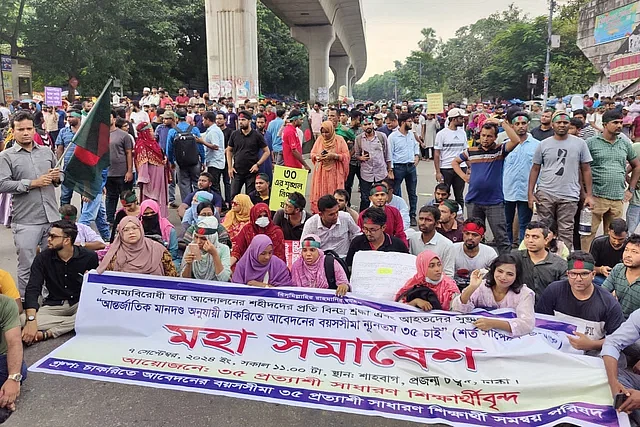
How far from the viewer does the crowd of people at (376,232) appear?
391 centimetres

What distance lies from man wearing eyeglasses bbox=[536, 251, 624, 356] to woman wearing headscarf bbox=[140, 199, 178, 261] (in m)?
4.06

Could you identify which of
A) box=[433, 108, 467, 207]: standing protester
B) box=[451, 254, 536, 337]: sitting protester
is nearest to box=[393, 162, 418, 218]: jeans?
box=[433, 108, 467, 207]: standing protester

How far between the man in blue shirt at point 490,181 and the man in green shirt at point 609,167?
0.93 m

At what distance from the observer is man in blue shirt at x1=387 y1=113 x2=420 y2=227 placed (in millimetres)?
8797

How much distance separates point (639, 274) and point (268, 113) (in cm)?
1109

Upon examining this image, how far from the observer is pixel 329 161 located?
25.0 feet

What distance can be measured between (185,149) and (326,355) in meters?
5.87

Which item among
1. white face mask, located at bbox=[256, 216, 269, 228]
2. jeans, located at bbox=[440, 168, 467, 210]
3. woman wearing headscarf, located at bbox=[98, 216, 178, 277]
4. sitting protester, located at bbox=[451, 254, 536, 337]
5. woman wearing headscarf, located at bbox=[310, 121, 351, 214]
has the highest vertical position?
woman wearing headscarf, located at bbox=[310, 121, 351, 214]

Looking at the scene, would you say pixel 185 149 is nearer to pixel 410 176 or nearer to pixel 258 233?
pixel 410 176

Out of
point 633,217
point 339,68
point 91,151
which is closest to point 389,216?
point 91,151

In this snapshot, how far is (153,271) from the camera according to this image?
15.5ft

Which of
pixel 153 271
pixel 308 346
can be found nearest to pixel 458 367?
pixel 308 346

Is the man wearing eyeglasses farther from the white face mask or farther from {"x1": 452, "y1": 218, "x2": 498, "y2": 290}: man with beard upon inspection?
the white face mask

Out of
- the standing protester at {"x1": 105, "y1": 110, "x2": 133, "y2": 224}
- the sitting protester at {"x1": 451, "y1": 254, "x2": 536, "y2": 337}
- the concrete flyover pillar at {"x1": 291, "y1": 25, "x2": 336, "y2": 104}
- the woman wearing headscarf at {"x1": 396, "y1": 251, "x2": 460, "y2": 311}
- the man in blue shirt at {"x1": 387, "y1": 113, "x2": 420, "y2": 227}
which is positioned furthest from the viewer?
the concrete flyover pillar at {"x1": 291, "y1": 25, "x2": 336, "y2": 104}
